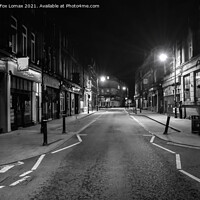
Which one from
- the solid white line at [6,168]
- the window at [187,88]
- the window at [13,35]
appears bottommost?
the solid white line at [6,168]

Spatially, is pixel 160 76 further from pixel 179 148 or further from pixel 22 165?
pixel 22 165

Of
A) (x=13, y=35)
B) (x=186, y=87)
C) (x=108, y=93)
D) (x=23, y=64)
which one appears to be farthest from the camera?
(x=108, y=93)

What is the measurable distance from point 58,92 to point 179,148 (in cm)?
2016

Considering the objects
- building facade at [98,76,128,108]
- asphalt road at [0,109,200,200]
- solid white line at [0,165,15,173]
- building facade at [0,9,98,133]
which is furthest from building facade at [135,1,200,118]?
building facade at [98,76,128,108]

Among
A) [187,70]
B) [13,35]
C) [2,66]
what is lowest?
[2,66]

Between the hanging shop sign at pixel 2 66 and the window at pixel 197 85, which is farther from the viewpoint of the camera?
the window at pixel 197 85

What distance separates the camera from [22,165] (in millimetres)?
A: 6699

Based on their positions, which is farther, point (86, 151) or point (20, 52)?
point (20, 52)

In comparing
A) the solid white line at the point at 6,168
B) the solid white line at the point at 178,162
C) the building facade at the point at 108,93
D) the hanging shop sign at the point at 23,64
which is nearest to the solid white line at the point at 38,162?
the solid white line at the point at 6,168

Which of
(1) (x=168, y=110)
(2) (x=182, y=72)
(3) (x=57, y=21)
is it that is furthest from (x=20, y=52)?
(1) (x=168, y=110)

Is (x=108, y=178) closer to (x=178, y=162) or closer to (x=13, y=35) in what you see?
(x=178, y=162)

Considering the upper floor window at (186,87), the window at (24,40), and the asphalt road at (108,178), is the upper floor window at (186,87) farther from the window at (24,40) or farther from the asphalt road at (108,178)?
the window at (24,40)

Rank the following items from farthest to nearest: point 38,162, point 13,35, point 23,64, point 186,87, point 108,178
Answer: point 186,87
point 13,35
point 23,64
point 38,162
point 108,178

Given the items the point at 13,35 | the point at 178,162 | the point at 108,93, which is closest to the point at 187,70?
the point at 13,35
